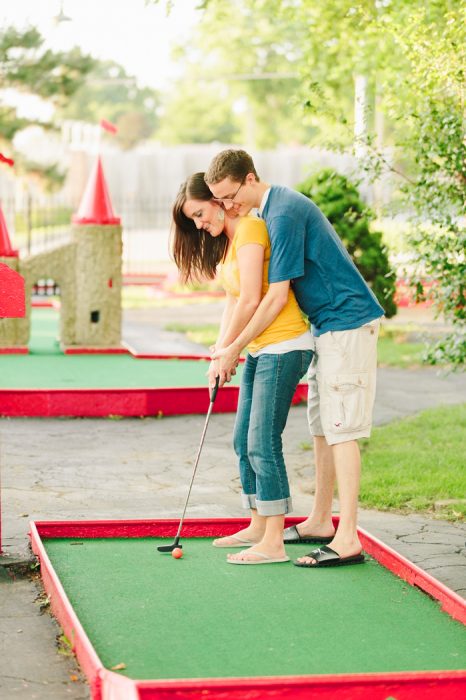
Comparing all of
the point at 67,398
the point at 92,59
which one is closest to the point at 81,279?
the point at 67,398

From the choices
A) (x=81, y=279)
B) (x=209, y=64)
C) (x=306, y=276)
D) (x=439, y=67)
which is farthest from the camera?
(x=209, y=64)

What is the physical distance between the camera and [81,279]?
37.3 ft

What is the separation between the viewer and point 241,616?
414 cm

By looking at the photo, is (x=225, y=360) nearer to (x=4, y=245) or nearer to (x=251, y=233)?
(x=251, y=233)

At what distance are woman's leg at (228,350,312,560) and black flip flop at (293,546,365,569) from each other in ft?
0.55

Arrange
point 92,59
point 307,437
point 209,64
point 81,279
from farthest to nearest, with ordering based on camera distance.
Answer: point 209,64, point 92,59, point 81,279, point 307,437

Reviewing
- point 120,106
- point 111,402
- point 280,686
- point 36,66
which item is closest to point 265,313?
point 280,686

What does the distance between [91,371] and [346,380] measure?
584 cm

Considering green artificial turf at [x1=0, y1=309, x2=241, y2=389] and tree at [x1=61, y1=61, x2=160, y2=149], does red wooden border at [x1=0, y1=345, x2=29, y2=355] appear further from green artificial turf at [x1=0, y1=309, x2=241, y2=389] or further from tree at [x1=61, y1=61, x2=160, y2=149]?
tree at [x1=61, y1=61, x2=160, y2=149]

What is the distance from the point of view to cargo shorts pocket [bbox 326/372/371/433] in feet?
15.6

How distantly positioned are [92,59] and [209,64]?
169 feet

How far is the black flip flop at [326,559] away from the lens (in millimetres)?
4812

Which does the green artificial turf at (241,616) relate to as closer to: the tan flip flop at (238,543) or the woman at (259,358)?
the tan flip flop at (238,543)

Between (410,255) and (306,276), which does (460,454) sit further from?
(306,276)
